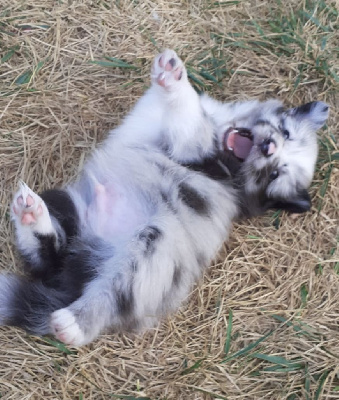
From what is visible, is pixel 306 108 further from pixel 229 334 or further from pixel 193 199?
pixel 229 334

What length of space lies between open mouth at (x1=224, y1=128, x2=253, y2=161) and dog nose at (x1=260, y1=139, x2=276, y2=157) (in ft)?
0.50

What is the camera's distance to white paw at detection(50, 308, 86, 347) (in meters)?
2.40

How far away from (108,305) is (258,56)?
2.35 m

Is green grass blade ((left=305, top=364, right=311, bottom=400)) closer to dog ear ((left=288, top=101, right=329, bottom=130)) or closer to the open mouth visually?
the open mouth

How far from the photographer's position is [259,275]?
3.15 metres

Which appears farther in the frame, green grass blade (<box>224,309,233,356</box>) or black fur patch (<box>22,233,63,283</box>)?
green grass blade (<box>224,309,233,356</box>)

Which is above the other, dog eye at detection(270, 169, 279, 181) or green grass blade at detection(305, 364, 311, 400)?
dog eye at detection(270, 169, 279, 181)

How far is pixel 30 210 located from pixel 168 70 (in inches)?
45.1

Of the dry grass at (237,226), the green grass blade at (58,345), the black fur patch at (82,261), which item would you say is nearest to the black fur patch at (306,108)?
the dry grass at (237,226)

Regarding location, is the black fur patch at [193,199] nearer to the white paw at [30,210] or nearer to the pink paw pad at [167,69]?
Result: the pink paw pad at [167,69]

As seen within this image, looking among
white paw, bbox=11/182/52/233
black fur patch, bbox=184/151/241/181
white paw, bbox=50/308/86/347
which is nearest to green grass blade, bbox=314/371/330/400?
black fur patch, bbox=184/151/241/181

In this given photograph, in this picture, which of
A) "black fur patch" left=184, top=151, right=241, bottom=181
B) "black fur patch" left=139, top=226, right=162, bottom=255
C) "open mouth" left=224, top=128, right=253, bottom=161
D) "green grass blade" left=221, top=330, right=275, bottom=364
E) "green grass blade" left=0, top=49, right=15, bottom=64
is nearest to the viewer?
"black fur patch" left=139, top=226, right=162, bottom=255

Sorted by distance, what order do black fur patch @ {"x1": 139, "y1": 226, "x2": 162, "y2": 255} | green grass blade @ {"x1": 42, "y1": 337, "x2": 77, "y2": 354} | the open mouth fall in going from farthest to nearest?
the open mouth → green grass blade @ {"x1": 42, "y1": 337, "x2": 77, "y2": 354} → black fur patch @ {"x1": 139, "y1": 226, "x2": 162, "y2": 255}

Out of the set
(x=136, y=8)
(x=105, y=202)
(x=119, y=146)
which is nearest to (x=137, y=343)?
(x=105, y=202)
